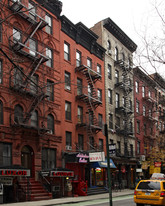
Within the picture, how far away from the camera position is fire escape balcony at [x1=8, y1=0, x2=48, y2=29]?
23.3 meters

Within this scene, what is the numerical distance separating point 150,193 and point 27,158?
11645mm

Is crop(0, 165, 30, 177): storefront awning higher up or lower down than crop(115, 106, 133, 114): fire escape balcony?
lower down

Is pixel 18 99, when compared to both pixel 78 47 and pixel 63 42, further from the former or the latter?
pixel 78 47

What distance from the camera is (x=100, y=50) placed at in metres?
37.1

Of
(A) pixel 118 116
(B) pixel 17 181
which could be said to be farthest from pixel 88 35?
(B) pixel 17 181

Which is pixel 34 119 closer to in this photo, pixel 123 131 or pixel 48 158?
pixel 48 158

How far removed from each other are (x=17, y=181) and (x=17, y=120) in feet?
15.0

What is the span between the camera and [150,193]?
53.5 feet

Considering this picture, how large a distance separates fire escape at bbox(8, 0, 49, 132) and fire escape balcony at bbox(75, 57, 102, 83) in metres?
5.79

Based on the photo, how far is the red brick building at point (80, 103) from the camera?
29172 millimetres

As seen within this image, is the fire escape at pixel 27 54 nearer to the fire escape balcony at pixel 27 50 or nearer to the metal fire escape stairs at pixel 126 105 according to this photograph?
the fire escape balcony at pixel 27 50

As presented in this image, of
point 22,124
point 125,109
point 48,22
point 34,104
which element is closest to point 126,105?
point 125,109

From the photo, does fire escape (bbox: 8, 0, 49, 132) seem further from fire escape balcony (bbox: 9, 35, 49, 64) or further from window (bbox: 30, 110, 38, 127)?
window (bbox: 30, 110, 38, 127)

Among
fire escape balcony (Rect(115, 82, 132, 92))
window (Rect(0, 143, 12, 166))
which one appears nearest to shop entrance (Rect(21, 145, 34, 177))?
window (Rect(0, 143, 12, 166))
